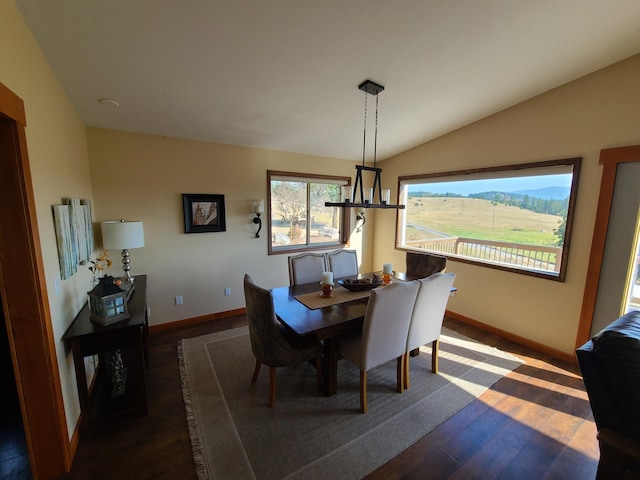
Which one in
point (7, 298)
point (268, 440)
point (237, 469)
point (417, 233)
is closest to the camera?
point (7, 298)

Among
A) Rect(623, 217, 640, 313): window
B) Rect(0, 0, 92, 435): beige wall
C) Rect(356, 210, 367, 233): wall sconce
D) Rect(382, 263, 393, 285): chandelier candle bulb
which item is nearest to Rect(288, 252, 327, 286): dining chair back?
Rect(382, 263, 393, 285): chandelier candle bulb

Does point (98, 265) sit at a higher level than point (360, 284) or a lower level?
higher

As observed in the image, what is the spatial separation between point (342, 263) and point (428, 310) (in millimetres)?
1214

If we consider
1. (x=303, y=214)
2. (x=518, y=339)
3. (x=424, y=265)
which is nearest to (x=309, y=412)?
(x=424, y=265)

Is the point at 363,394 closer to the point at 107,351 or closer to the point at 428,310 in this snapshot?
the point at 428,310

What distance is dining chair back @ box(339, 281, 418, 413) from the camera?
6.12 feet

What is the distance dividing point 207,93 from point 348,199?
→ 1526 mm

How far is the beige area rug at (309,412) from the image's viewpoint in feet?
5.36

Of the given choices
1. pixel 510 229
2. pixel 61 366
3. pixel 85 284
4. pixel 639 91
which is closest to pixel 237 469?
pixel 61 366

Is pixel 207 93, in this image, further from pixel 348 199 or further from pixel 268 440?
pixel 268 440

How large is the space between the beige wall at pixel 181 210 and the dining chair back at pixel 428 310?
2.32m

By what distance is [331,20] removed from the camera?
5.46 ft

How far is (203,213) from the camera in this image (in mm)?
3355

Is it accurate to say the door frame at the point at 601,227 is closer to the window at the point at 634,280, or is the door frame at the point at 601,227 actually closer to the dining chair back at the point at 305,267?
the window at the point at 634,280
